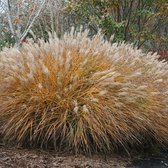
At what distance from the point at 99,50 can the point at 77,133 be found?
122 centimetres

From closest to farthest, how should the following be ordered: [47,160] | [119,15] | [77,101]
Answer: [47,160]
[77,101]
[119,15]

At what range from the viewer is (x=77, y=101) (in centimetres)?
438

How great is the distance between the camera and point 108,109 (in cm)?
438

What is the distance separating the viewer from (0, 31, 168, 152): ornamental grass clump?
14.1 feet

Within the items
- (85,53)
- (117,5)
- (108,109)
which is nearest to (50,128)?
(108,109)

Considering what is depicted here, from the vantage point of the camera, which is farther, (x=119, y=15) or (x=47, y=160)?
(x=119, y=15)

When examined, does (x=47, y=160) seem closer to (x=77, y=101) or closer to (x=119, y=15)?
(x=77, y=101)

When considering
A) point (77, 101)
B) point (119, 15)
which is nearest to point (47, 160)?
point (77, 101)

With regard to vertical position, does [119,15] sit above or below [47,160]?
above

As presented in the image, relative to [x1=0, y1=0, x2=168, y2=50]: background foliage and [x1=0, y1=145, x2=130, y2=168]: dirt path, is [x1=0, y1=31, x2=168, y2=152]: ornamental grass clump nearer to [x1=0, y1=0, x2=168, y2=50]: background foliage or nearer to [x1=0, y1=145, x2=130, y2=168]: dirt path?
[x1=0, y1=145, x2=130, y2=168]: dirt path

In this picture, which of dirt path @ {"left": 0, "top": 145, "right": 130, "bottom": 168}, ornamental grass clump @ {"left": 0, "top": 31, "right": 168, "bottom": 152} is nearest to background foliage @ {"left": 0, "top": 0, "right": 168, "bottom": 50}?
ornamental grass clump @ {"left": 0, "top": 31, "right": 168, "bottom": 152}

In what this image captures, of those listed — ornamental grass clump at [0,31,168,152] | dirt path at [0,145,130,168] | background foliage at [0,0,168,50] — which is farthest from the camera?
background foliage at [0,0,168,50]

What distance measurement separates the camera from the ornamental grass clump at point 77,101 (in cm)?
431

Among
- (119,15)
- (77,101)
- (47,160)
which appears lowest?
(47,160)
